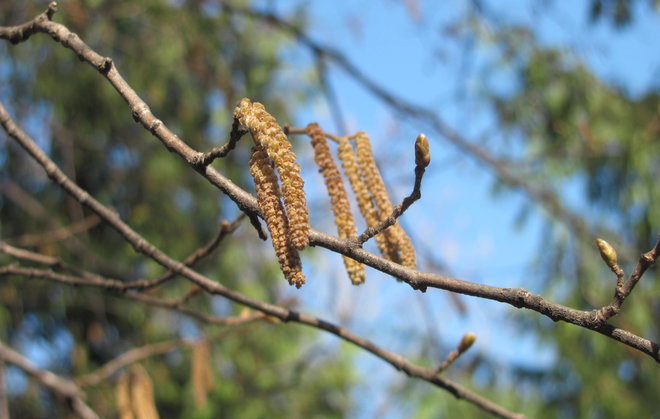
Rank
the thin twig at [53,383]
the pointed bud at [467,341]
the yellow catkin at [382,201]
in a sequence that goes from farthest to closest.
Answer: the thin twig at [53,383] → the pointed bud at [467,341] → the yellow catkin at [382,201]

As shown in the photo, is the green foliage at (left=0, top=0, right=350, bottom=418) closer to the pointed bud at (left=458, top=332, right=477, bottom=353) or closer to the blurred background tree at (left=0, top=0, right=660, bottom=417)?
the blurred background tree at (left=0, top=0, right=660, bottom=417)

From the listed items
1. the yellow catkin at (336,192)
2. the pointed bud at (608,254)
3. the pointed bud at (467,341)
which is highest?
the yellow catkin at (336,192)

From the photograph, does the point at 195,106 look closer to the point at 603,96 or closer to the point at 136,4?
the point at 136,4

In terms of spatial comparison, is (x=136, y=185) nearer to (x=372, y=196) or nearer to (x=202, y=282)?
(x=202, y=282)

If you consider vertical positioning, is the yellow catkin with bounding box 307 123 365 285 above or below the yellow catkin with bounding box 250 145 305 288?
above

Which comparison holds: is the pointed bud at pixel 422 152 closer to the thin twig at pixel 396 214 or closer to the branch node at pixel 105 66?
the thin twig at pixel 396 214

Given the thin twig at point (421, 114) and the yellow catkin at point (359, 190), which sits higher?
the thin twig at point (421, 114)

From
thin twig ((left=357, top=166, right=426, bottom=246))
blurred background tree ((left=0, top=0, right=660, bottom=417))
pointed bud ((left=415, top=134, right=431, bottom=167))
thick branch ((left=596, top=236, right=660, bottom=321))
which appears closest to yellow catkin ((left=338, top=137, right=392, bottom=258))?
thin twig ((left=357, top=166, right=426, bottom=246))

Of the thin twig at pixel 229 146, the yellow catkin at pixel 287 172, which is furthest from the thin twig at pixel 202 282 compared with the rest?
the yellow catkin at pixel 287 172
